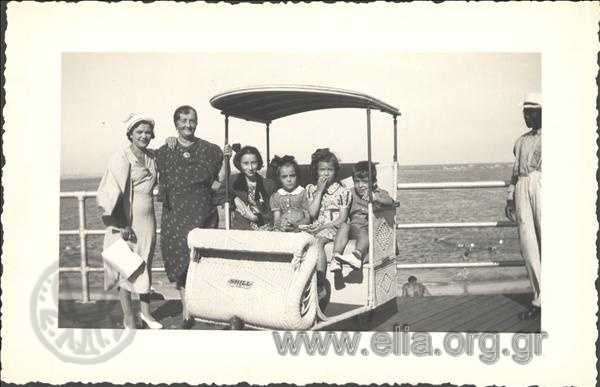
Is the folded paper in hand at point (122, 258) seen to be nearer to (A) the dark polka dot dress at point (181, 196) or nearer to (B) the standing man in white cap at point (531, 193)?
(A) the dark polka dot dress at point (181, 196)

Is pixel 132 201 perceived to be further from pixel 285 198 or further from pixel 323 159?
pixel 323 159

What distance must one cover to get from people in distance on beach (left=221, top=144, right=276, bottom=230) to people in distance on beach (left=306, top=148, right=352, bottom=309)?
1.22 feet

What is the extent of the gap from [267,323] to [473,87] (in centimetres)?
265

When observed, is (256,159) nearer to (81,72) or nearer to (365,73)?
(365,73)

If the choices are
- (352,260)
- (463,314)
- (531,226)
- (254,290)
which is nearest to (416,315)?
(463,314)

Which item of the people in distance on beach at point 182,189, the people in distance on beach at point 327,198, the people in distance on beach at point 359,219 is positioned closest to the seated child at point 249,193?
the people in distance on beach at point 182,189

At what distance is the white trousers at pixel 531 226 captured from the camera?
4.44 meters

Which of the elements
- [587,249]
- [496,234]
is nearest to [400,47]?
[587,249]

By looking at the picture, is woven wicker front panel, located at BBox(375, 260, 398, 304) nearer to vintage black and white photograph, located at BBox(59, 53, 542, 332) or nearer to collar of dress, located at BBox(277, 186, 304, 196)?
vintage black and white photograph, located at BBox(59, 53, 542, 332)

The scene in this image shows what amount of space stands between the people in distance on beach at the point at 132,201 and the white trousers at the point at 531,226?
2827mm

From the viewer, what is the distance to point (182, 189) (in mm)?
4398

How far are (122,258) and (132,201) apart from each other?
1.38 ft

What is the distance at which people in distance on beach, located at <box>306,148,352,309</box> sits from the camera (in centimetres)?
456

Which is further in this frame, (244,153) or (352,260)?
(244,153)
